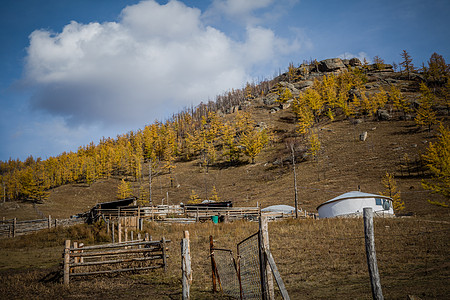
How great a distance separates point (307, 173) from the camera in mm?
63969

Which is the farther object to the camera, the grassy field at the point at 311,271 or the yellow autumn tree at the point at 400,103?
the yellow autumn tree at the point at 400,103

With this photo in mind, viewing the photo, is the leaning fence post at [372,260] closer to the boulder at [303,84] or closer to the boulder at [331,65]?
the boulder at [303,84]

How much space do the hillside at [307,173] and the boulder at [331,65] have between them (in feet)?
200

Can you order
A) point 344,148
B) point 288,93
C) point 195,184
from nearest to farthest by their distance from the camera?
1. point 344,148
2. point 195,184
3. point 288,93

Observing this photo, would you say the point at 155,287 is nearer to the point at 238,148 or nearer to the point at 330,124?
the point at 238,148

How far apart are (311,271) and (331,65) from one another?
18093 cm

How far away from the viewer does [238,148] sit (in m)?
88.0

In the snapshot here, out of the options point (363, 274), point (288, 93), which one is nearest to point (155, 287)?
point (363, 274)

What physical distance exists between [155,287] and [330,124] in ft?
304

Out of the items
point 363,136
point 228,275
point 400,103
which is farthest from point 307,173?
point 228,275

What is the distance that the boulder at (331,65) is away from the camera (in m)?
169

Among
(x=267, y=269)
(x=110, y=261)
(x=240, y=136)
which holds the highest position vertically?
(x=240, y=136)

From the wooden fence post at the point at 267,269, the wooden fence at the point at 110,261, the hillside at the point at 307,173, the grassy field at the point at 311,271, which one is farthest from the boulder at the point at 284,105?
the wooden fence post at the point at 267,269

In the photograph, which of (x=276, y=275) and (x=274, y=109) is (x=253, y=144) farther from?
(x=276, y=275)
